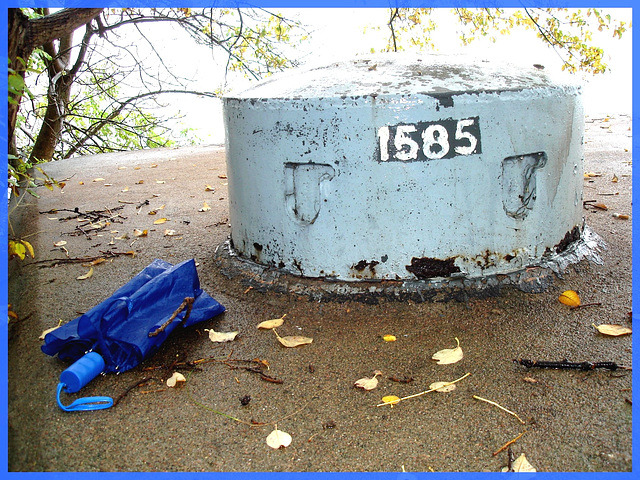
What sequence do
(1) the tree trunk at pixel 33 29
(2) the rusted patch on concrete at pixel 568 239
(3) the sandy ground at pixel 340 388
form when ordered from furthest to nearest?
1. (1) the tree trunk at pixel 33 29
2. (2) the rusted patch on concrete at pixel 568 239
3. (3) the sandy ground at pixel 340 388

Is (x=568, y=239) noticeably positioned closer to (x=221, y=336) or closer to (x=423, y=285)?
(x=423, y=285)

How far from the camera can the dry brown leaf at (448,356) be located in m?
2.41

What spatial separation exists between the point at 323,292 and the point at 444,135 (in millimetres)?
1031

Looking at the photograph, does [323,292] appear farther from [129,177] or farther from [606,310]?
[129,177]

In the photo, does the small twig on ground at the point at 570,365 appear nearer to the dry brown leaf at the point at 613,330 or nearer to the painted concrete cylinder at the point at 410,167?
the dry brown leaf at the point at 613,330

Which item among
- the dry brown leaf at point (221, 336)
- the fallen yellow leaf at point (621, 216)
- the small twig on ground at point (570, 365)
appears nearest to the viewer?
the small twig on ground at point (570, 365)

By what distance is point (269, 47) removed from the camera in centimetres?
704

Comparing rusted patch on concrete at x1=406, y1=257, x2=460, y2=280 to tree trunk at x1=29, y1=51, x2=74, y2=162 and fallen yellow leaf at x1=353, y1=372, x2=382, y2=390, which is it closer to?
fallen yellow leaf at x1=353, y1=372, x2=382, y2=390

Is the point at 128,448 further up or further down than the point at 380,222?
further down

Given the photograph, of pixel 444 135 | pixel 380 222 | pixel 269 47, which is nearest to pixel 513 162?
pixel 444 135

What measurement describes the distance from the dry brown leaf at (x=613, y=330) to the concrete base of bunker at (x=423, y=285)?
41 cm

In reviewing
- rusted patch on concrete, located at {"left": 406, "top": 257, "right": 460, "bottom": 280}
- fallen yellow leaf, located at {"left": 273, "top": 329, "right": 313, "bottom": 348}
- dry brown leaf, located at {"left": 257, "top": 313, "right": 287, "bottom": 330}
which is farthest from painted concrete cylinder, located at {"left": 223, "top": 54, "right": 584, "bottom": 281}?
fallen yellow leaf, located at {"left": 273, "top": 329, "right": 313, "bottom": 348}

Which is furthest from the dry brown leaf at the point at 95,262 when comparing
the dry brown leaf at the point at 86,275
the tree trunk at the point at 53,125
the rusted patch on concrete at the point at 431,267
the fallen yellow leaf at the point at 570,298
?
the tree trunk at the point at 53,125

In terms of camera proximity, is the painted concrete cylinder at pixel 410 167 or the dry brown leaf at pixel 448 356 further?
the painted concrete cylinder at pixel 410 167
